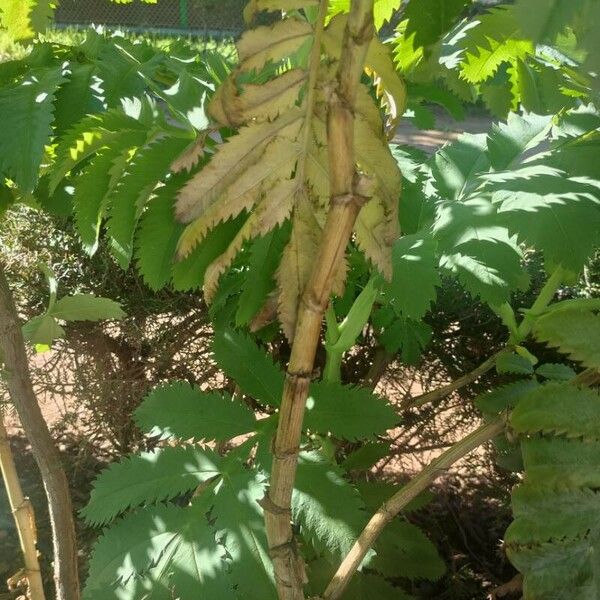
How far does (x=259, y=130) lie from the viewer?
1.75ft

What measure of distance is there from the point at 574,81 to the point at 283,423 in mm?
717

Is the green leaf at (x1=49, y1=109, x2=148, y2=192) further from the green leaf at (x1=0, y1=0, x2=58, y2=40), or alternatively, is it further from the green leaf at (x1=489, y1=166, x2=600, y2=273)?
the green leaf at (x1=489, y1=166, x2=600, y2=273)

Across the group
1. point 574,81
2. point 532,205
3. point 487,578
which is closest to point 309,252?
point 532,205

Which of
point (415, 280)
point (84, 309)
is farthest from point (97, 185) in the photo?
point (415, 280)

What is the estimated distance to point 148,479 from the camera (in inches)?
35.4

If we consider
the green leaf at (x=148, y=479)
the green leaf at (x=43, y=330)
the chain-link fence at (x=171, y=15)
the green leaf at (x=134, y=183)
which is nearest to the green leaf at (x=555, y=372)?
the green leaf at (x=148, y=479)

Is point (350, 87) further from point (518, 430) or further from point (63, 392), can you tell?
point (63, 392)

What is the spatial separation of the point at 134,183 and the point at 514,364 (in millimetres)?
573

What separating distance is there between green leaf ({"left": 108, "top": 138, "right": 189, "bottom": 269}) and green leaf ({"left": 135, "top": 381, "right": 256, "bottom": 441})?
214 millimetres

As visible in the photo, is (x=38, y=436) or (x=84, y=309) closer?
(x=38, y=436)

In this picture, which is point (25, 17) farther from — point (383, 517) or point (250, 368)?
point (383, 517)

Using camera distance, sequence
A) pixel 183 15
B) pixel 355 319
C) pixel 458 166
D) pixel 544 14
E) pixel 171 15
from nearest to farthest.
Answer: pixel 544 14 < pixel 355 319 < pixel 458 166 < pixel 183 15 < pixel 171 15

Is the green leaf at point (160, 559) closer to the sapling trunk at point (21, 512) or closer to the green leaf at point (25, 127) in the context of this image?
the sapling trunk at point (21, 512)

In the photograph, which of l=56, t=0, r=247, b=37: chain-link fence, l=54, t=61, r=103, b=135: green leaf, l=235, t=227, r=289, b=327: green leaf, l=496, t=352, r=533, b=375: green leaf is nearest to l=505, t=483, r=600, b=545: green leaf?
l=496, t=352, r=533, b=375: green leaf
